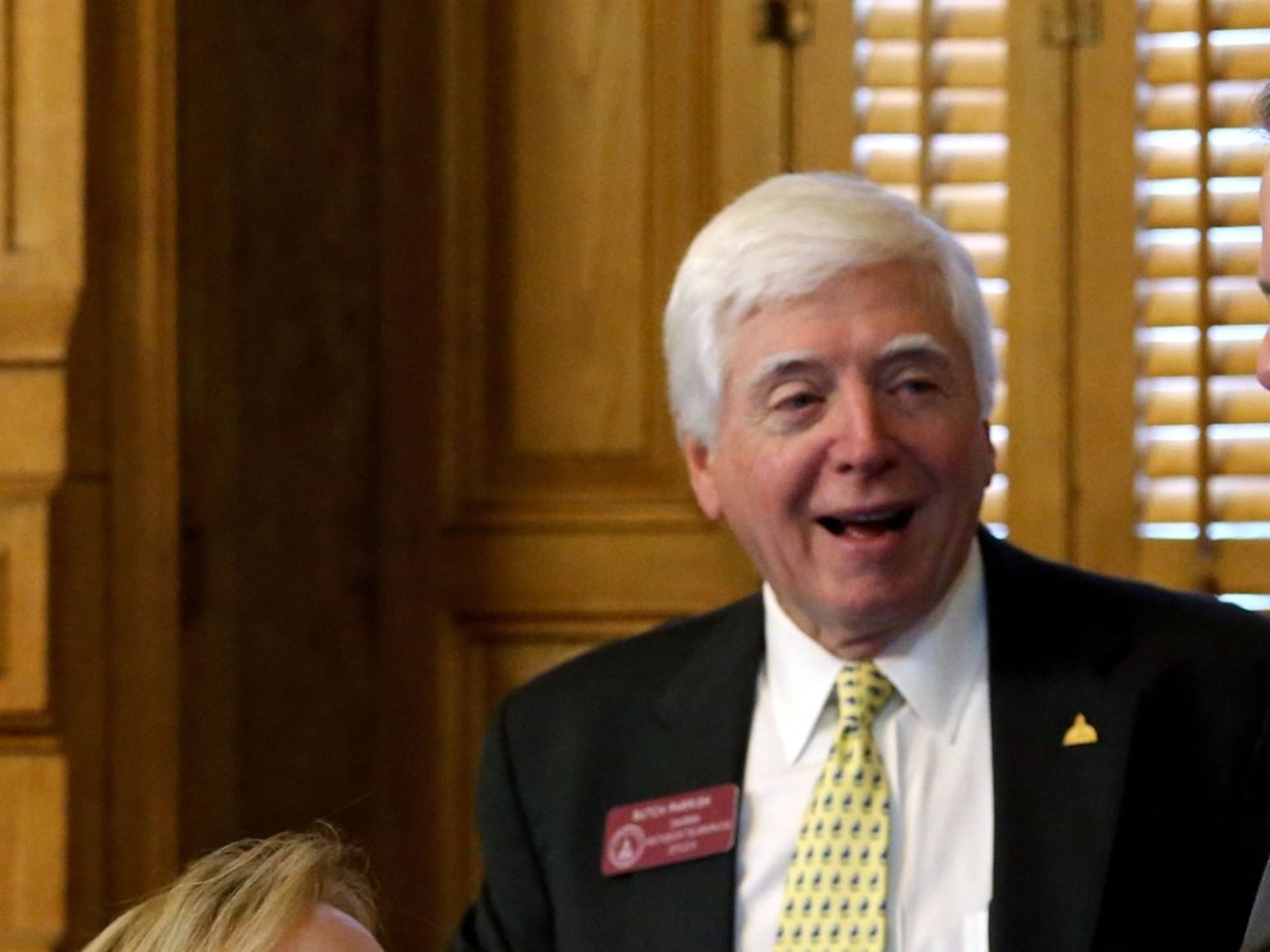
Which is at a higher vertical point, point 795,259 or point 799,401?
point 795,259

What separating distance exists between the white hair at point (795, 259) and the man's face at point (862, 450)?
2cm

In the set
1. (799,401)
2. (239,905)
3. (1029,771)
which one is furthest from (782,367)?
(239,905)

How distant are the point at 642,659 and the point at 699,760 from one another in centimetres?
18

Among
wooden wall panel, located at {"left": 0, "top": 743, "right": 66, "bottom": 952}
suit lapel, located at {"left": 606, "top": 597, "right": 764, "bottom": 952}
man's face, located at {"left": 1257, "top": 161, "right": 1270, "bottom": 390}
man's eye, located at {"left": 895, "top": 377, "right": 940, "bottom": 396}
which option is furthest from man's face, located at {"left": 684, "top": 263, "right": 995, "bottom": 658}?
wooden wall panel, located at {"left": 0, "top": 743, "right": 66, "bottom": 952}

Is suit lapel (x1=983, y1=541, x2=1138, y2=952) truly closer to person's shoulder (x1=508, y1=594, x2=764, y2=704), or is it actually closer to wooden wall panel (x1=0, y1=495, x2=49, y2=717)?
person's shoulder (x1=508, y1=594, x2=764, y2=704)

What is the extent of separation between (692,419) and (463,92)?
811mm

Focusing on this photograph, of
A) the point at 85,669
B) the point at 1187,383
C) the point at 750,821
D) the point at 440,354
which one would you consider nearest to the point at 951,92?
the point at 1187,383

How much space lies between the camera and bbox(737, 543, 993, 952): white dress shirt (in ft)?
6.24

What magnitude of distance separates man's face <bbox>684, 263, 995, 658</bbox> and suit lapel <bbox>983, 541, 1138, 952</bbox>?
96 millimetres

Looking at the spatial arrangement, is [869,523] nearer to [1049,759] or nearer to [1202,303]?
[1049,759]

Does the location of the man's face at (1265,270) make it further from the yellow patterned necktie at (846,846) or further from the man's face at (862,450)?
the yellow patterned necktie at (846,846)

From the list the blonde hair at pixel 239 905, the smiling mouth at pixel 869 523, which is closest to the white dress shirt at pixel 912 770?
the smiling mouth at pixel 869 523

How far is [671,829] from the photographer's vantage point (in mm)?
1984

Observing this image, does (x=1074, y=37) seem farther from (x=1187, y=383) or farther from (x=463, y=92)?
(x=463, y=92)
